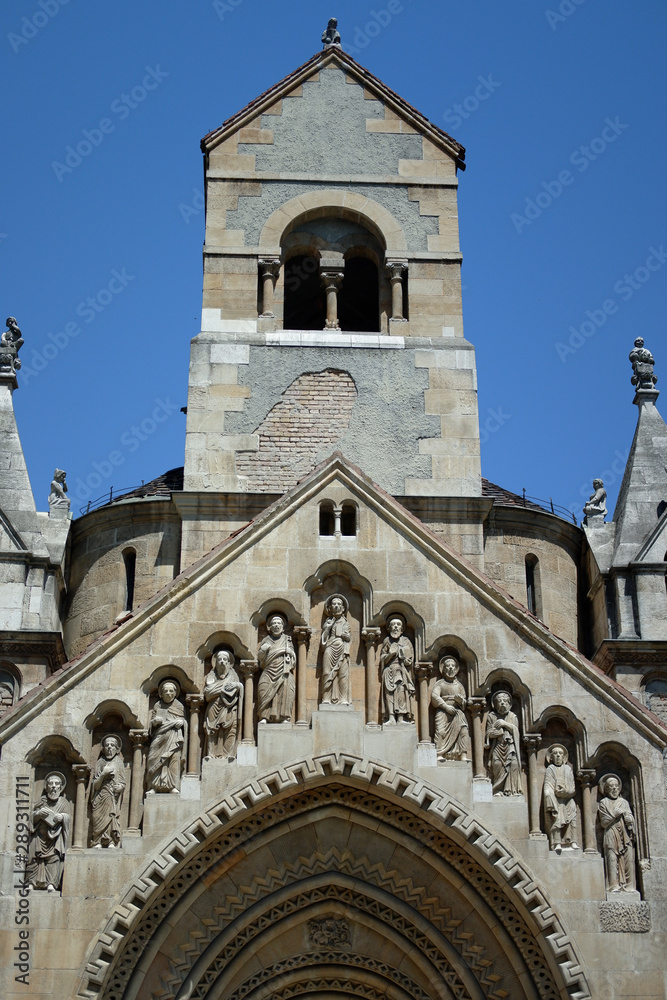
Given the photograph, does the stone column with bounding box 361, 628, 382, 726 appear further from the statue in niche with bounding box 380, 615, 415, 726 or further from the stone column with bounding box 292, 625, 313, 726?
the stone column with bounding box 292, 625, 313, 726

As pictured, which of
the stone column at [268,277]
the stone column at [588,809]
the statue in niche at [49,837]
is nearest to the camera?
the statue in niche at [49,837]

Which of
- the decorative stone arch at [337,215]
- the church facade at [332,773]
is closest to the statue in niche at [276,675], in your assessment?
the church facade at [332,773]

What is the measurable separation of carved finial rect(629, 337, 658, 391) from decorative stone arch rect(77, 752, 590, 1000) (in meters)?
8.81

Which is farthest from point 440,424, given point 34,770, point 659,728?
point 34,770

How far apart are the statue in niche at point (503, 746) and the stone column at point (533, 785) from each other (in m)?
0.13

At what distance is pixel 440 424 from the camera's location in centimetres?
2359

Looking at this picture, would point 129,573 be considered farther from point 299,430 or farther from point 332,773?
point 332,773

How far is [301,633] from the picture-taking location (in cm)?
1961

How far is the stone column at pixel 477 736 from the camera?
18.9 meters

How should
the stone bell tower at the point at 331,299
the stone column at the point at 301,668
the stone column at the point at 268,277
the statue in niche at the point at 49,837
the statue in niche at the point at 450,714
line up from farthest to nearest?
the stone column at the point at 268,277 → the stone bell tower at the point at 331,299 → the stone column at the point at 301,668 → the statue in niche at the point at 450,714 → the statue in niche at the point at 49,837

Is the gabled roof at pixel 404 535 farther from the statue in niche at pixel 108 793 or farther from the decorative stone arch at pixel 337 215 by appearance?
the decorative stone arch at pixel 337 215

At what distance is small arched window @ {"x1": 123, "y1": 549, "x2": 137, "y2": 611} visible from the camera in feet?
77.3

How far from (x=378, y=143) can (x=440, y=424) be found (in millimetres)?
5323

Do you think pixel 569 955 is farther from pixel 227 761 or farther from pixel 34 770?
pixel 34 770
